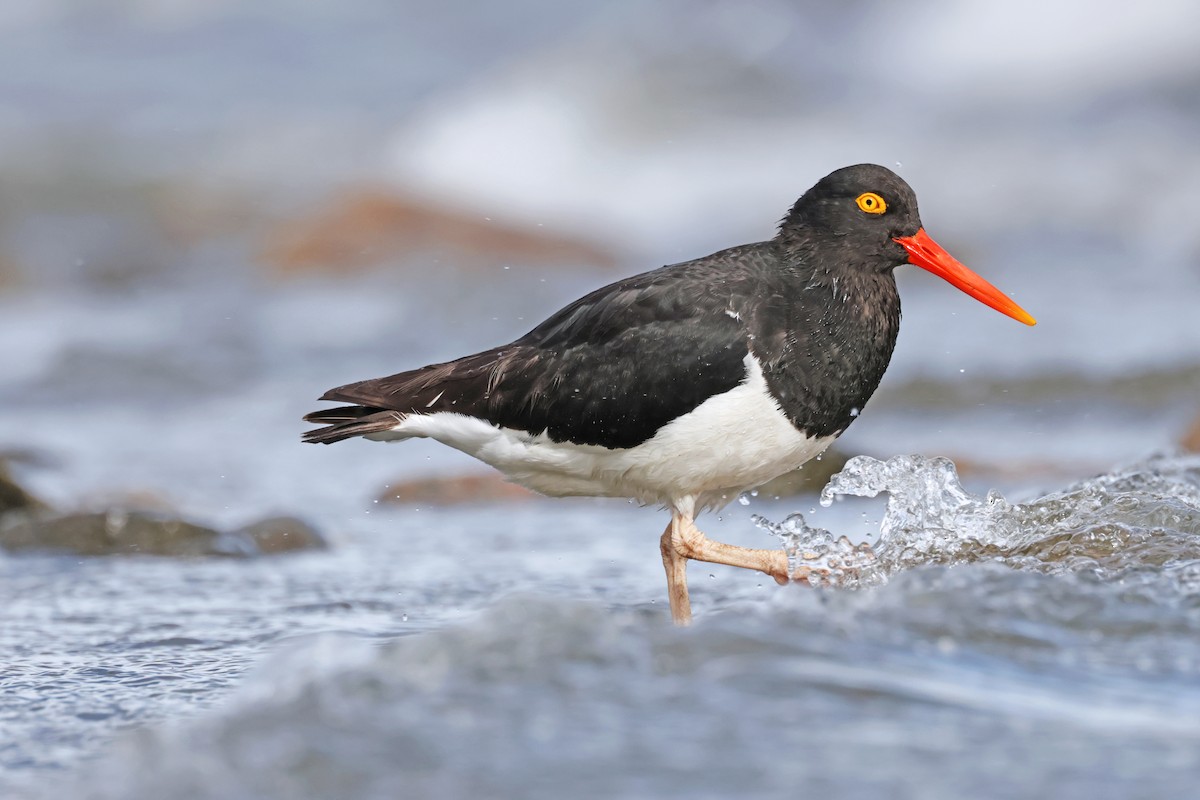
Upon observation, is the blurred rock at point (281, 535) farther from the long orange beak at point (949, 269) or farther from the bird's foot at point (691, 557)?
the long orange beak at point (949, 269)

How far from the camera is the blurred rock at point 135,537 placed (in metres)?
6.19

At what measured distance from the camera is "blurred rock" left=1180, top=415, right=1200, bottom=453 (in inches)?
278

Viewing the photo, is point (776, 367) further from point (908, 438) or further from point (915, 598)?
point (908, 438)

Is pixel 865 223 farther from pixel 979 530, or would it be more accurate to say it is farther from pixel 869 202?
pixel 979 530

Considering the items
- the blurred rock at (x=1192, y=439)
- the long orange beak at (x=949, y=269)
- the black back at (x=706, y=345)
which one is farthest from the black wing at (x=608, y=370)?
the blurred rock at (x=1192, y=439)

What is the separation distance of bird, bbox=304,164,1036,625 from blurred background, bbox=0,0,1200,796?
2.55 feet

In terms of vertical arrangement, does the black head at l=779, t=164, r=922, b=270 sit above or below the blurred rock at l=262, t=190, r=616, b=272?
below

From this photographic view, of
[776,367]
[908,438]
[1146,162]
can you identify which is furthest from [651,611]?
[1146,162]

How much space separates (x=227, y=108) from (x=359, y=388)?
18.2 m

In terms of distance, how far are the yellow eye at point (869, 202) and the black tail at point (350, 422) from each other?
1.62m

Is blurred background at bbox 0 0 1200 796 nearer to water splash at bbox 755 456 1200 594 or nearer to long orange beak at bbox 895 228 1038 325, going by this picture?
water splash at bbox 755 456 1200 594

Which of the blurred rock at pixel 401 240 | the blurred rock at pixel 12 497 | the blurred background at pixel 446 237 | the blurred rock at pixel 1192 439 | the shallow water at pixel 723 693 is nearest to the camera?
the shallow water at pixel 723 693

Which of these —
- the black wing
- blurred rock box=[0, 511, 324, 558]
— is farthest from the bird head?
blurred rock box=[0, 511, 324, 558]

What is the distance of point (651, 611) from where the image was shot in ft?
17.3
